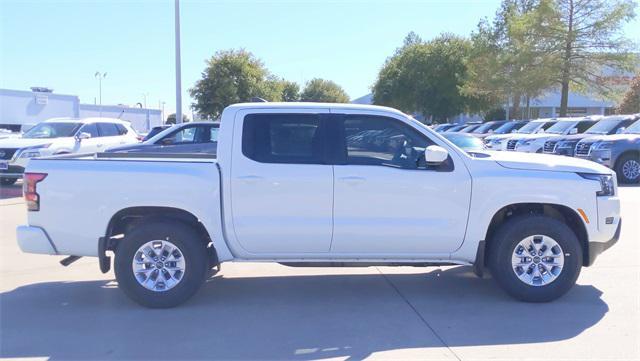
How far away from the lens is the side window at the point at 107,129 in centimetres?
1781

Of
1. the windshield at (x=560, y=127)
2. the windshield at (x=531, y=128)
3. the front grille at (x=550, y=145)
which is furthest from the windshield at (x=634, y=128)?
the windshield at (x=531, y=128)

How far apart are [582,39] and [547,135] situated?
16.5 meters

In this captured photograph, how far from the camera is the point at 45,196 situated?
5.84 meters

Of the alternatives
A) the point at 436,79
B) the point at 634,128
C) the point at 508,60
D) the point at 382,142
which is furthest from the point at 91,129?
the point at 436,79

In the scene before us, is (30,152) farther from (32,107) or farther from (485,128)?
(32,107)

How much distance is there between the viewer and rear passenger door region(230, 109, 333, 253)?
5844 millimetres

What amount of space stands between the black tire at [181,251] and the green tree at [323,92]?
214 ft

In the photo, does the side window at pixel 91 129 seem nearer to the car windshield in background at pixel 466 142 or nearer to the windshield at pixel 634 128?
the car windshield in background at pixel 466 142

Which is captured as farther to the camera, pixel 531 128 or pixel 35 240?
pixel 531 128

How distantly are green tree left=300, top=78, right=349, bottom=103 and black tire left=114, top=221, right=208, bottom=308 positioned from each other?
6508cm

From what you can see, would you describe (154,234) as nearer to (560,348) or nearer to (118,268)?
(118,268)

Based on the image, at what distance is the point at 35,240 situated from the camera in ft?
19.2

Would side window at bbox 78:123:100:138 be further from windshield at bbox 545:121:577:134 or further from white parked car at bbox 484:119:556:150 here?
windshield at bbox 545:121:577:134

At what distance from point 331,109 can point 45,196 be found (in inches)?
116
